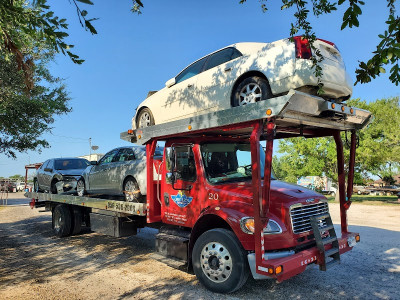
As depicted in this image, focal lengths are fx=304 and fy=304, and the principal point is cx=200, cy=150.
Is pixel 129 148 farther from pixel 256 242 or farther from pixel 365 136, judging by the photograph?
pixel 365 136

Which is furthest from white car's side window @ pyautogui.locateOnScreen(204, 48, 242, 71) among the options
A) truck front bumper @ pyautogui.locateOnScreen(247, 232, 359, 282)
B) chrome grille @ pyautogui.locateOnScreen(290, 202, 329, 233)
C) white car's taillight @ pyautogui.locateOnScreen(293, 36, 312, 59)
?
truck front bumper @ pyautogui.locateOnScreen(247, 232, 359, 282)

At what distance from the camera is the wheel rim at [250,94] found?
15.3 ft

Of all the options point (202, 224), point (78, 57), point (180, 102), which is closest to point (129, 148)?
point (180, 102)

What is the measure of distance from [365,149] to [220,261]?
71.0ft

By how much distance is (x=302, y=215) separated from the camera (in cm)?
426

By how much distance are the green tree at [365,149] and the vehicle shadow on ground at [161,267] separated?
15.0m

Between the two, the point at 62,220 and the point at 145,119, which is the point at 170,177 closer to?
the point at 145,119

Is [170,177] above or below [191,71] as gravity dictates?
below

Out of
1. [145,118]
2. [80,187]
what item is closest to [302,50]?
[145,118]

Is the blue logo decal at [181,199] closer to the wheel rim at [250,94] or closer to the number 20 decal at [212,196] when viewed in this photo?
the number 20 decal at [212,196]

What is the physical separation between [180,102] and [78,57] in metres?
3.02

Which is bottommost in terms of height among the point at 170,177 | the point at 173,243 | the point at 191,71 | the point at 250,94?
the point at 173,243

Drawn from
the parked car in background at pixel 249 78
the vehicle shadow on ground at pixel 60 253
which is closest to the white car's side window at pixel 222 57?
the parked car in background at pixel 249 78

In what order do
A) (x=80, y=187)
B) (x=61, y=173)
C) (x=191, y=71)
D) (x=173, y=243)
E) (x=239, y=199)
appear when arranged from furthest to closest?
(x=61, y=173) → (x=80, y=187) → (x=191, y=71) → (x=173, y=243) → (x=239, y=199)
